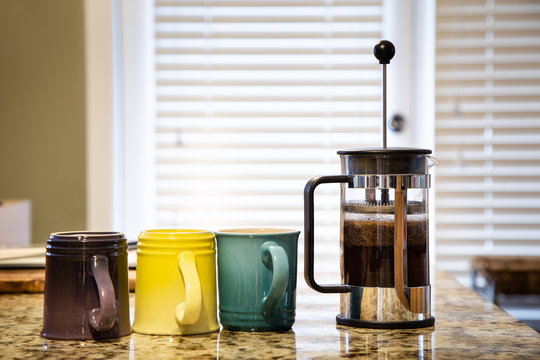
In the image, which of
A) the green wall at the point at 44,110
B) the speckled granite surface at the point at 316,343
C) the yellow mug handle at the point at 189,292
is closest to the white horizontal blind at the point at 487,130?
the green wall at the point at 44,110

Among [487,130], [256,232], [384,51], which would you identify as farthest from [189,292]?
[487,130]

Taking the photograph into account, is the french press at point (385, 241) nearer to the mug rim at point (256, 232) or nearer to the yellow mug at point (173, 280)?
the mug rim at point (256, 232)

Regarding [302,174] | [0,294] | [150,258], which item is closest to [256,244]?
[150,258]

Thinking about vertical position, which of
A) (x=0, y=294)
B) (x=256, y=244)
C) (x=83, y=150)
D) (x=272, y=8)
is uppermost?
(x=272, y=8)

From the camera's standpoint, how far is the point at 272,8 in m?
2.72

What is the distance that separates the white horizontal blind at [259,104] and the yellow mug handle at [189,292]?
74.2 inches

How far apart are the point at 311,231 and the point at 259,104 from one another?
1.89 m

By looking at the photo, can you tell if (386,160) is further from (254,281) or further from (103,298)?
(103,298)

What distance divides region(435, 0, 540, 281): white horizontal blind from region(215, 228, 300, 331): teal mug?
6.31 ft

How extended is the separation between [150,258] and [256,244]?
129 mm

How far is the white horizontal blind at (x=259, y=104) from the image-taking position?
106 inches

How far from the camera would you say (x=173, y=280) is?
2.67 ft

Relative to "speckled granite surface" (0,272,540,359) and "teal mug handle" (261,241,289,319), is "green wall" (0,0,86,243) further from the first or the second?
"teal mug handle" (261,241,289,319)

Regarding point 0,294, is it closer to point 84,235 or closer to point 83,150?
point 84,235
